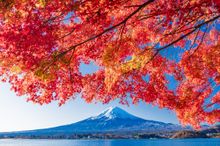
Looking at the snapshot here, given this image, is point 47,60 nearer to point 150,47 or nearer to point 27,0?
point 27,0

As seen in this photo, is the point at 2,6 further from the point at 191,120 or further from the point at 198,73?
the point at 191,120

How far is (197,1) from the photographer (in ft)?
37.9

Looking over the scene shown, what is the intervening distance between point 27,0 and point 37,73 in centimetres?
174

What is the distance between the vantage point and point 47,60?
9.86 metres

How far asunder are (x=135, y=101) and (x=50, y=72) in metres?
4.21

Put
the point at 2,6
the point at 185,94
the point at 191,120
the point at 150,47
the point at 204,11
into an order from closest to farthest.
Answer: the point at 2,6 < the point at 150,47 < the point at 204,11 < the point at 185,94 < the point at 191,120

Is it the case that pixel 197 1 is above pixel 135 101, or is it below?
above

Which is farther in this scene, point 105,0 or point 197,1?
point 197,1

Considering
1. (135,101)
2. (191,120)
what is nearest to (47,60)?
(135,101)

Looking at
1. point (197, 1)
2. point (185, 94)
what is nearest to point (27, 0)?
point (197, 1)

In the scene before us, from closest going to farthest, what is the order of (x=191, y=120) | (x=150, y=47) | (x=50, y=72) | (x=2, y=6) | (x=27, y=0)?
(x=2, y=6) < (x=27, y=0) < (x=50, y=72) < (x=150, y=47) < (x=191, y=120)

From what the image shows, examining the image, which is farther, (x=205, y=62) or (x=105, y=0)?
(x=205, y=62)

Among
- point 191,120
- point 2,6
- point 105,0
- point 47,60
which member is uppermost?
point 105,0

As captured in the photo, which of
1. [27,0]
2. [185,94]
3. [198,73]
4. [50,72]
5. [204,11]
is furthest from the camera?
[185,94]
